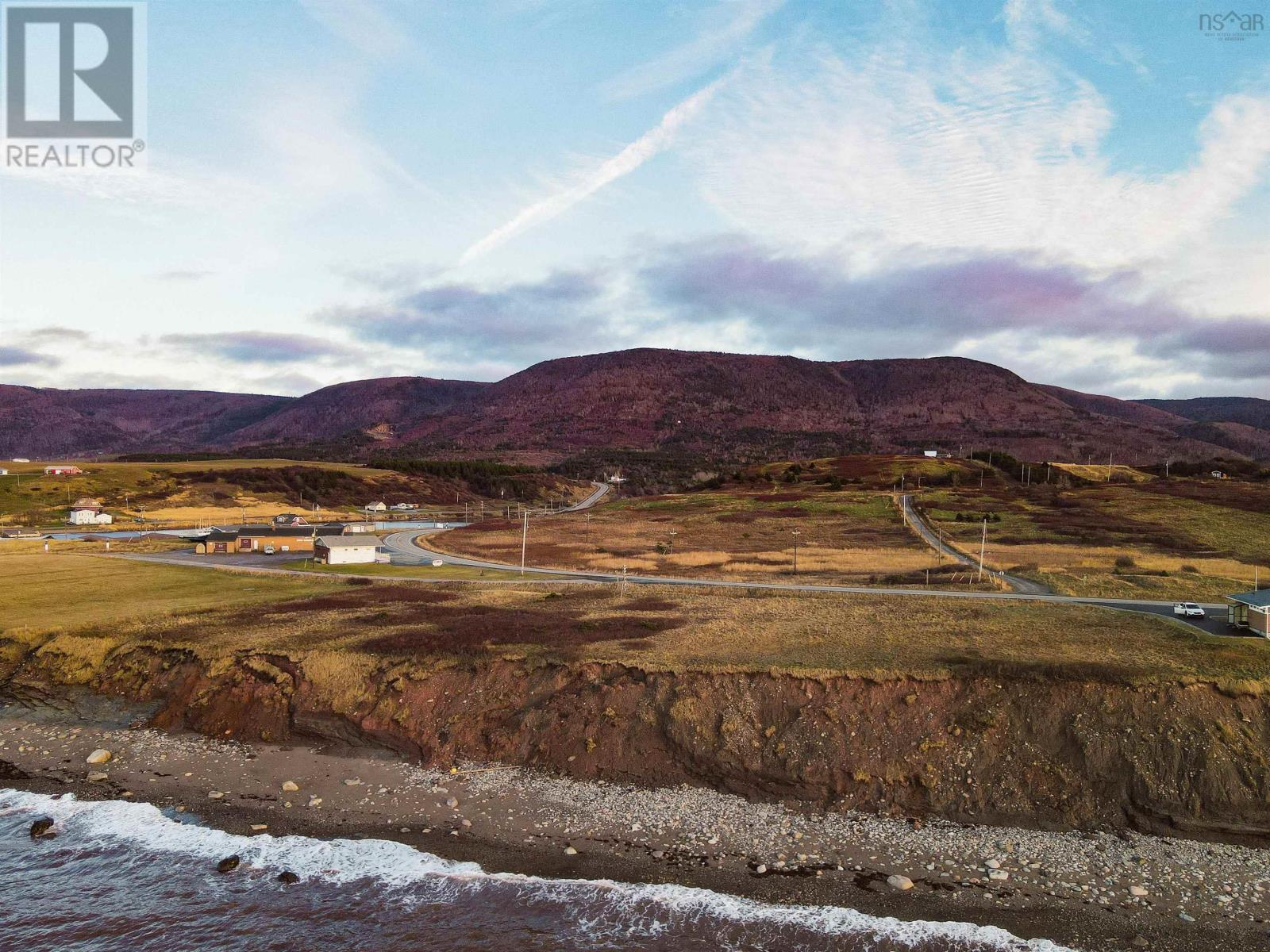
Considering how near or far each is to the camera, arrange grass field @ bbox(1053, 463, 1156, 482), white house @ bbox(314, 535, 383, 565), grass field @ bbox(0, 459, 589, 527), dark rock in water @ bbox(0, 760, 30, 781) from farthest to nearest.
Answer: grass field @ bbox(1053, 463, 1156, 482), grass field @ bbox(0, 459, 589, 527), white house @ bbox(314, 535, 383, 565), dark rock in water @ bbox(0, 760, 30, 781)

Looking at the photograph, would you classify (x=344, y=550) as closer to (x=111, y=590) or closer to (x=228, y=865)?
(x=111, y=590)

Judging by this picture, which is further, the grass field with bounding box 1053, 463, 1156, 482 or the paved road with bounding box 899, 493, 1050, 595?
the grass field with bounding box 1053, 463, 1156, 482

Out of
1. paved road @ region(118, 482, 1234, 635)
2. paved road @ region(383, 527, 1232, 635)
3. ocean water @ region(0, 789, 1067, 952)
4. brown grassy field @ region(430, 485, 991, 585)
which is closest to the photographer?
ocean water @ region(0, 789, 1067, 952)

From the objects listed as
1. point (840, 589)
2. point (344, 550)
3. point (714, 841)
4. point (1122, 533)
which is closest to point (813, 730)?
point (714, 841)

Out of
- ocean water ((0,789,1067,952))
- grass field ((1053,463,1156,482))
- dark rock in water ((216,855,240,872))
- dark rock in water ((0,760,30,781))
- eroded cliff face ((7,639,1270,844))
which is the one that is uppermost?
grass field ((1053,463,1156,482))

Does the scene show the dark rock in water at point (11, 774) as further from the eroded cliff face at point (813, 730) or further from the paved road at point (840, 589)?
the paved road at point (840, 589)

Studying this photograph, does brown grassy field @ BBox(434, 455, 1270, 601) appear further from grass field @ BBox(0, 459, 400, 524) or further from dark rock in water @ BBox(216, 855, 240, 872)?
grass field @ BBox(0, 459, 400, 524)

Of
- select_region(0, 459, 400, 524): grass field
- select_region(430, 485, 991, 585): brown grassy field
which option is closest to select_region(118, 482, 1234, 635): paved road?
select_region(430, 485, 991, 585): brown grassy field
